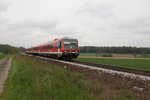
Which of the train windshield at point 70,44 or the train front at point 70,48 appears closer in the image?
the train front at point 70,48

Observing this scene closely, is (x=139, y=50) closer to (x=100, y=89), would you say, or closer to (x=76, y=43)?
(x=76, y=43)

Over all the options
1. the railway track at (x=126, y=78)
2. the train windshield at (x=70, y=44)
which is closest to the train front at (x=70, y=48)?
the train windshield at (x=70, y=44)

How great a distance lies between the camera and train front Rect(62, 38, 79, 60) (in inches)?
734

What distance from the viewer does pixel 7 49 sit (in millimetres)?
98312

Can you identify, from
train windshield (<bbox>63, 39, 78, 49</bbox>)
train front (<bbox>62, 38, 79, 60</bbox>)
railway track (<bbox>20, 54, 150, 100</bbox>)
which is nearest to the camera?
railway track (<bbox>20, 54, 150, 100</bbox>)

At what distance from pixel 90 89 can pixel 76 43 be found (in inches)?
587

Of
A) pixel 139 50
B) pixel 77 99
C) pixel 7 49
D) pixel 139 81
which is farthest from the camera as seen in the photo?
pixel 7 49

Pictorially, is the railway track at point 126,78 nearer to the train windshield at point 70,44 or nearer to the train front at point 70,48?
the train front at point 70,48

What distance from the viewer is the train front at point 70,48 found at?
61.2ft

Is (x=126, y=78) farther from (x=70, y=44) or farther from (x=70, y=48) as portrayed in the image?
(x=70, y=44)

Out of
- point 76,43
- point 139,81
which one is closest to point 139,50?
point 76,43

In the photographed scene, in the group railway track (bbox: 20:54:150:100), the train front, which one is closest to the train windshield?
the train front

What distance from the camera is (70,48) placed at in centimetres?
1905

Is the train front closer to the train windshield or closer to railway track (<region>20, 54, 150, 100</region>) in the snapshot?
the train windshield
